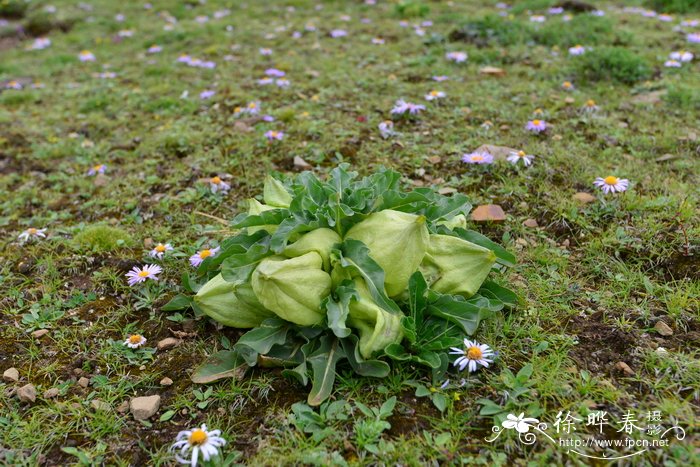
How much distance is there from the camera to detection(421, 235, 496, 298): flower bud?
280 cm

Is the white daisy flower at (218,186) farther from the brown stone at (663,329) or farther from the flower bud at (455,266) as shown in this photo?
the brown stone at (663,329)

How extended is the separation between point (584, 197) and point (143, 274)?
116 inches

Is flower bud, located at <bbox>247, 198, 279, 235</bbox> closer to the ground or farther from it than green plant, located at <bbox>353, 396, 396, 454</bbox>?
farther from it

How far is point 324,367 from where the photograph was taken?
2580 mm

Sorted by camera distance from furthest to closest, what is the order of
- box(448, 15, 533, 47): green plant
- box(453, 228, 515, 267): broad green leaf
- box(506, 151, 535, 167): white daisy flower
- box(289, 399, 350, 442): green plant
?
box(448, 15, 533, 47): green plant, box(506, 151, 535, 167): white daisy flower, box(453, 228, 515, 267): broad green leaf, box(289, 399, 350, 442): green plant

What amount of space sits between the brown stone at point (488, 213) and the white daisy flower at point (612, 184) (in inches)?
28.4

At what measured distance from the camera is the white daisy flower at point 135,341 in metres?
2.97

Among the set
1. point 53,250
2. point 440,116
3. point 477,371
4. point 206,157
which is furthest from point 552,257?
point 53,250

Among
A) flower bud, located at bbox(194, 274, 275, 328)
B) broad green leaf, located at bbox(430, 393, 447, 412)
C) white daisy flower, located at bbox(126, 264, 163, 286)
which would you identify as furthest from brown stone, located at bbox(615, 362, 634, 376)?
white daisy flower, located at bbox(126, 264, 163, 286)

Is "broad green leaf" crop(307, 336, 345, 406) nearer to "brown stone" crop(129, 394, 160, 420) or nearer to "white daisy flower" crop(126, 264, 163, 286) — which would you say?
"brown stone" crop(129, 394, 160, 420)

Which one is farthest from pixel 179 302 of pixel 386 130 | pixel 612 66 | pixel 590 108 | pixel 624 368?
pixel 612 66

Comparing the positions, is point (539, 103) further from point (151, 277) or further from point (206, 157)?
point (151, 277)

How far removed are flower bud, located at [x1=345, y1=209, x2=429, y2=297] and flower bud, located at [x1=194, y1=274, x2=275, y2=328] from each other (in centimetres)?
61

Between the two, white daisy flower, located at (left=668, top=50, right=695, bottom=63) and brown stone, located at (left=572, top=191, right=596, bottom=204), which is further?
white daisy flower, located at (left=668, top=50, right=695, bottom=63)
